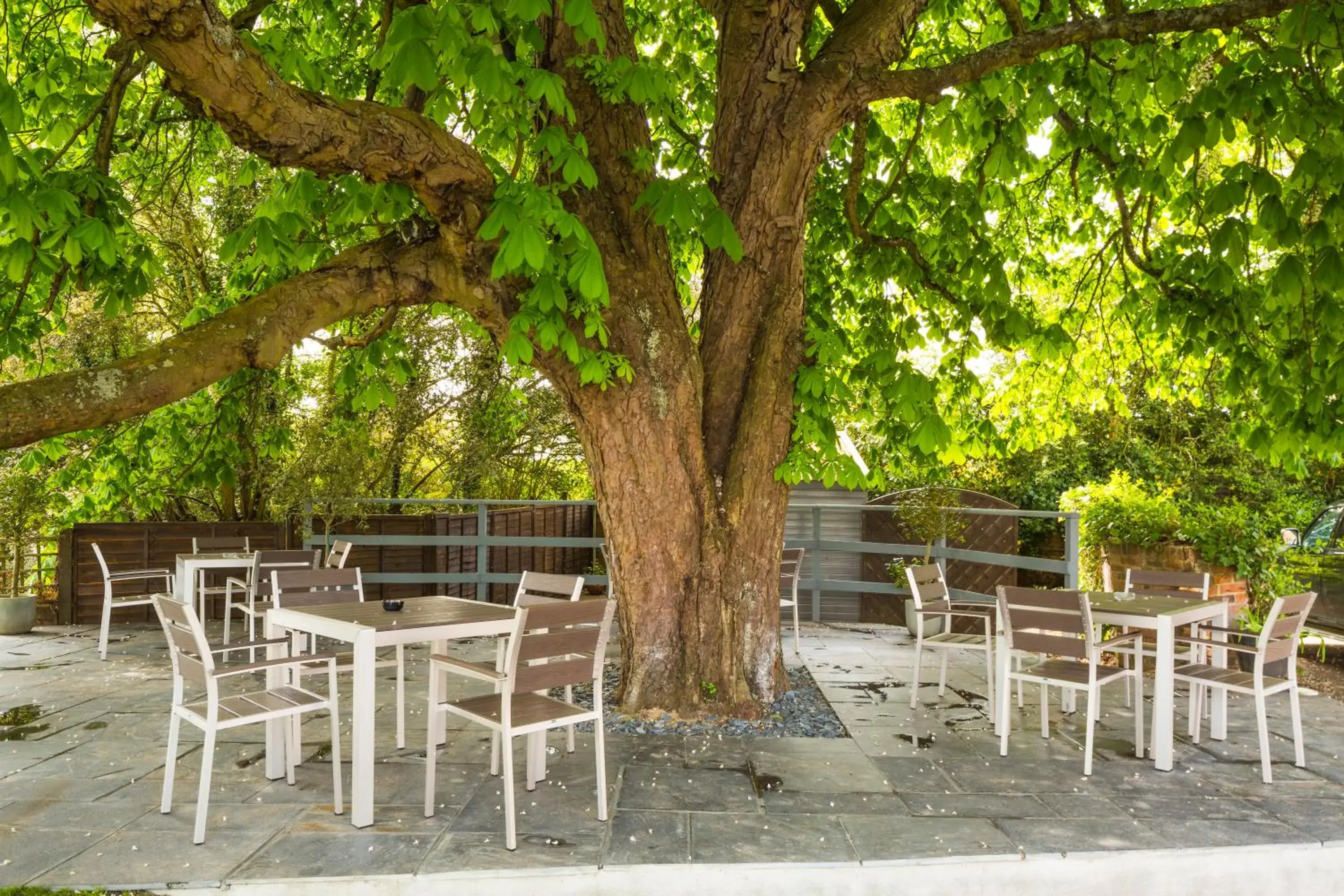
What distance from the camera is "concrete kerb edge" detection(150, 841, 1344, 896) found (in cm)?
344

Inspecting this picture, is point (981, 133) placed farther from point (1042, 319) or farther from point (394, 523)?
point (394, 523)

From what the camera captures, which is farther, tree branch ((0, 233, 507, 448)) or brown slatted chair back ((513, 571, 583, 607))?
brown slatted chair back ((513, 571, 583, 607))

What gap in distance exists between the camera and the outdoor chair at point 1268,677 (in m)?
4.80

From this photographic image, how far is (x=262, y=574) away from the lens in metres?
8.45

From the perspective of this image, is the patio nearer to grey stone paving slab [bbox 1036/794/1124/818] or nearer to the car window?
grey stone paving slab [bbox 1036/794/1124/818]

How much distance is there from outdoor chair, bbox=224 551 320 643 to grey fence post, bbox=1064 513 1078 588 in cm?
581

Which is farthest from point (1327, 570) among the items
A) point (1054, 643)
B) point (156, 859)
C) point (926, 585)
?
point (156, 859)

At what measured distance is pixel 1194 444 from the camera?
15211mm

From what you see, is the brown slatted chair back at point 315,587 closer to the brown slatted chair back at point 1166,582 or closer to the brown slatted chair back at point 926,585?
the brown slatted chair back at point 926,585

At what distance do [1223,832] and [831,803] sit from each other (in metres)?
1.62

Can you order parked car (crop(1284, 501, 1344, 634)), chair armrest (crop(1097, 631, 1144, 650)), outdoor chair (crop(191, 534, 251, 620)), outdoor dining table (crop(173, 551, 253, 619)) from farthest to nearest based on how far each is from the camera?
parked car (crop(1284, 501, 1344, 634)) < outdoor chair (crop(191, 534, 251, 620)) < outdoor dining table (crop(173, 551, 253, 619)) < chair armrest (crop(1097, 631, 1144, 650))

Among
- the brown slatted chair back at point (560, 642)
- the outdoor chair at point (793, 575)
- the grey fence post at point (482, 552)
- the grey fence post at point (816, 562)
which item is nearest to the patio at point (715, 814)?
the brown slatted chair back at point (560, 642)

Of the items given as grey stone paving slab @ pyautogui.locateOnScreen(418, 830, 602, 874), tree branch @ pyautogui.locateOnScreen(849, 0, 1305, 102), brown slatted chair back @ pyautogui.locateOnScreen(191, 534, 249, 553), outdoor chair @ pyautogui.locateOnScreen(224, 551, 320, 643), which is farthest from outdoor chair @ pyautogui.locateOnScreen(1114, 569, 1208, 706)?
brown slatted chair back @ pyautogui.locateOnScreen(191, 534, 249, 553)

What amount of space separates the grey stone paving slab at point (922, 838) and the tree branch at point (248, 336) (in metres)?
3.30
